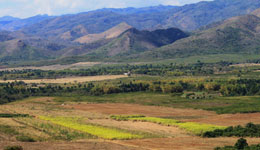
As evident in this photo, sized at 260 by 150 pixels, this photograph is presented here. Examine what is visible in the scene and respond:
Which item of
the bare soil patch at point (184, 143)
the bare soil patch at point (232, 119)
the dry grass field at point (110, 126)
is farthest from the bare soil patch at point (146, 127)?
the bare soil patch at point (232, 119)

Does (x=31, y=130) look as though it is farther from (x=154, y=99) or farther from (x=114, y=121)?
(x=154, y=99)

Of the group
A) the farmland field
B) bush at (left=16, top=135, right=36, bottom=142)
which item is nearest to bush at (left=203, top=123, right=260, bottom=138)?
the farmland field

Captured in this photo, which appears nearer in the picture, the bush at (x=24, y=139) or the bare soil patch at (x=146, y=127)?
the bush at (x=24, y=139)

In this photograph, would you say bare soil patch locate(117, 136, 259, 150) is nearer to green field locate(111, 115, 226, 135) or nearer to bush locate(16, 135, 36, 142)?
green field locate(111, 115, 226, 135)

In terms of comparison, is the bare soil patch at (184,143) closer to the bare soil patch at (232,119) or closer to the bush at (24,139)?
the bush at (24,139)

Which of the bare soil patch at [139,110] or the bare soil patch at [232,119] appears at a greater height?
the bare soil patch at [139,110]

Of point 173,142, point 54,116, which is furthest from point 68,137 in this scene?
point 54,116

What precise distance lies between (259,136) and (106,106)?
59880 mm

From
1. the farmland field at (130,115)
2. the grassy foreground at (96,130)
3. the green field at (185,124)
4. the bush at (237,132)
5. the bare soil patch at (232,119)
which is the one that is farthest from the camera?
the bare soil patch at (232,119)

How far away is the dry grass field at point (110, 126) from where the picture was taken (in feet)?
226

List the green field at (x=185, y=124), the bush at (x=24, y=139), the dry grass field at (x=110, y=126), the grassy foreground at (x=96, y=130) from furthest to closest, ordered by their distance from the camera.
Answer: the green field at (x=185, y=124) → the grassy foreground at (x=96, y=130) → the bush at (x=24, y=139) → the dry grass field at (x=110, y=126)

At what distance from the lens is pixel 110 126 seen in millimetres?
90625

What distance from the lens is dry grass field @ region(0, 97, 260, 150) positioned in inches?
2717

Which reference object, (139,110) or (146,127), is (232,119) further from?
(139,110)
